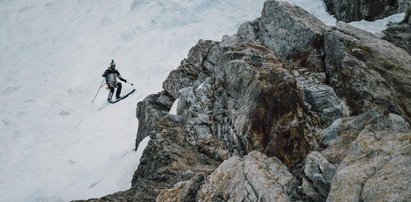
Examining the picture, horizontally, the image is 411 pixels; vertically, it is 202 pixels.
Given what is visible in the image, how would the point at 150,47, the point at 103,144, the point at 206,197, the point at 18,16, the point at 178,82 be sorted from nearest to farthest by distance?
1. the point at 206,197
2. the point at 178,82
3. the point at 103,144
4. the point at 150,47
5. the point at 18,16

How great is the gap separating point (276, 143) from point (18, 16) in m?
28.6

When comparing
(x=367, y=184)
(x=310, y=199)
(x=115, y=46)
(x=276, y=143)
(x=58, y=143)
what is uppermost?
(x=367, y=184)

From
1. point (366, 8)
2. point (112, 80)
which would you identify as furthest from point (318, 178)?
point (366, 8)

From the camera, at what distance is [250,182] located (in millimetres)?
7891

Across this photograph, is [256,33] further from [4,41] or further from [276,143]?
[4,41]

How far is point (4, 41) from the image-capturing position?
101 feet

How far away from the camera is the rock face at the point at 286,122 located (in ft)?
22.6

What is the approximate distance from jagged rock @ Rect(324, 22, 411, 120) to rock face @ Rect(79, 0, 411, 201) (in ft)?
0.12

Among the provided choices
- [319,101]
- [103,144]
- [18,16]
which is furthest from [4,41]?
[319,101]

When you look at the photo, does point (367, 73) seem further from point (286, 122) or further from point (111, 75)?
point (111, 75)

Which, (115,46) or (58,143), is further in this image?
→ (115,46)

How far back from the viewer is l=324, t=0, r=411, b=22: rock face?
25188 millimetres

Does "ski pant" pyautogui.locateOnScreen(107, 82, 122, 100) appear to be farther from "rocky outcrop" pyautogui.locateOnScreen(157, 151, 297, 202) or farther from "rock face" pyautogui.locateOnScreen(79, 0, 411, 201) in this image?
"rocky outcrop" pyautogui.locateOnScreen(157, 151, 297, 202)

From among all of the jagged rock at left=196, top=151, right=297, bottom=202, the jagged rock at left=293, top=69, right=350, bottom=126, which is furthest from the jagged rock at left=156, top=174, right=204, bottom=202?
the jagged rock at left=293, top=69, right=350, bottom=126
